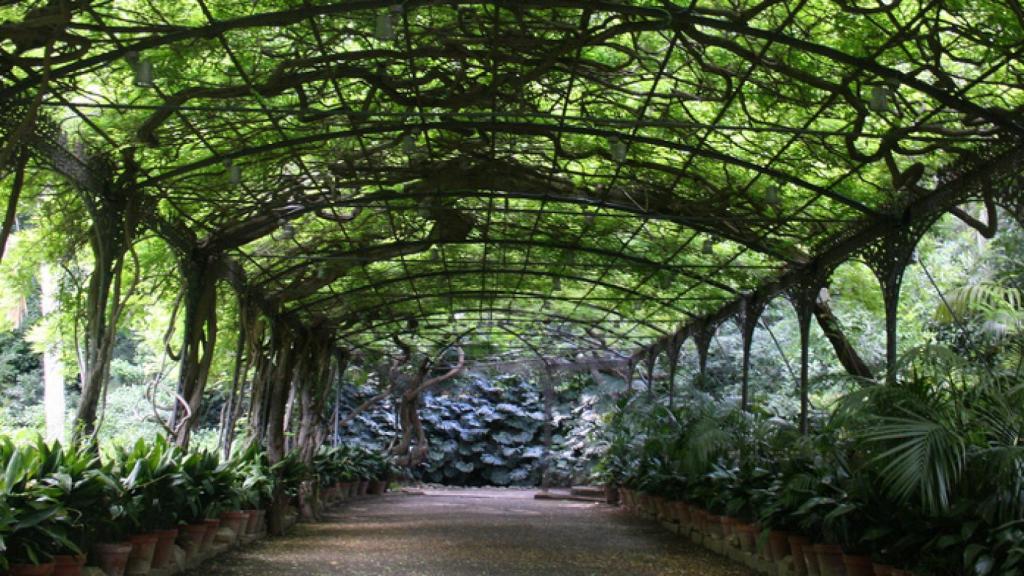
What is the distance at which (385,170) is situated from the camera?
924 cm

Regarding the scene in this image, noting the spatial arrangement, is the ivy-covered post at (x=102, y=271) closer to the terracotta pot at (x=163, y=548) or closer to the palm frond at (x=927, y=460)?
the terracotta pot at (x=163, y=548)

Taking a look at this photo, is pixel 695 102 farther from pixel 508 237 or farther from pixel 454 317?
pixel 454 317

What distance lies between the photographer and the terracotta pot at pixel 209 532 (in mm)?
8583

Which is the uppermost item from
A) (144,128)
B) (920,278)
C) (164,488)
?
(920,278)

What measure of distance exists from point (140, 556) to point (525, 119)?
14.3 ft

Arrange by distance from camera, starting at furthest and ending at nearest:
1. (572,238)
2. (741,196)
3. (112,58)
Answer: (572,238)
(741,196)
(112,58)

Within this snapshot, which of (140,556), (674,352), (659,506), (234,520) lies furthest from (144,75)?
(674,352)

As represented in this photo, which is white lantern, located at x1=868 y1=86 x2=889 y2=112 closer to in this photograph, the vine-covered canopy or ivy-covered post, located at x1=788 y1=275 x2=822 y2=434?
the vine-covered canopy

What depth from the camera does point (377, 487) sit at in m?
20.3

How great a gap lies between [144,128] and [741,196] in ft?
16.8

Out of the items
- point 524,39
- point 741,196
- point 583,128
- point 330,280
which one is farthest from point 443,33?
point 330,280

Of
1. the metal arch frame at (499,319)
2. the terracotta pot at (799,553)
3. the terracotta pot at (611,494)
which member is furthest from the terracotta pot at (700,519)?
the terracotta pot at (611,494)

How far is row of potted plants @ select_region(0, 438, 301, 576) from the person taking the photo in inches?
209

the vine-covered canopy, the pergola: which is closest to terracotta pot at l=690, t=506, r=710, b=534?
the pergola
